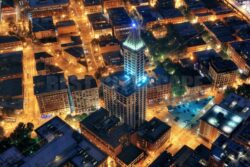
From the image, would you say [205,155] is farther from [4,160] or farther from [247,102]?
[4,160]

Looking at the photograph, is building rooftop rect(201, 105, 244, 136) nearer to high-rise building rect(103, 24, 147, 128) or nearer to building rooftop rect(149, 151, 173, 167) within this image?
building rooftop rect(149, 151, 173, 167)

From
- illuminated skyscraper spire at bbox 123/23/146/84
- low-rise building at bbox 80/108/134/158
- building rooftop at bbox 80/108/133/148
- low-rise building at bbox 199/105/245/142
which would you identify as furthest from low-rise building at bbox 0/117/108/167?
low-rise building at bbox 199/105/245/142

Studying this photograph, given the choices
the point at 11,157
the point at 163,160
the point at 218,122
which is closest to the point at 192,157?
the point at 163,160

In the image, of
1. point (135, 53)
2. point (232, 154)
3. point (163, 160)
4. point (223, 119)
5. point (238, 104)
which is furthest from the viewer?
point (238, 104)

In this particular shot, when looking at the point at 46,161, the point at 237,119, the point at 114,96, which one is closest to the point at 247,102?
the point at 237,119

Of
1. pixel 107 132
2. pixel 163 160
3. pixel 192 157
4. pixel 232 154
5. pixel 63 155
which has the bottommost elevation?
pixel 163 160

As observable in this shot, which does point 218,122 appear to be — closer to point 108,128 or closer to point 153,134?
point 153,134
